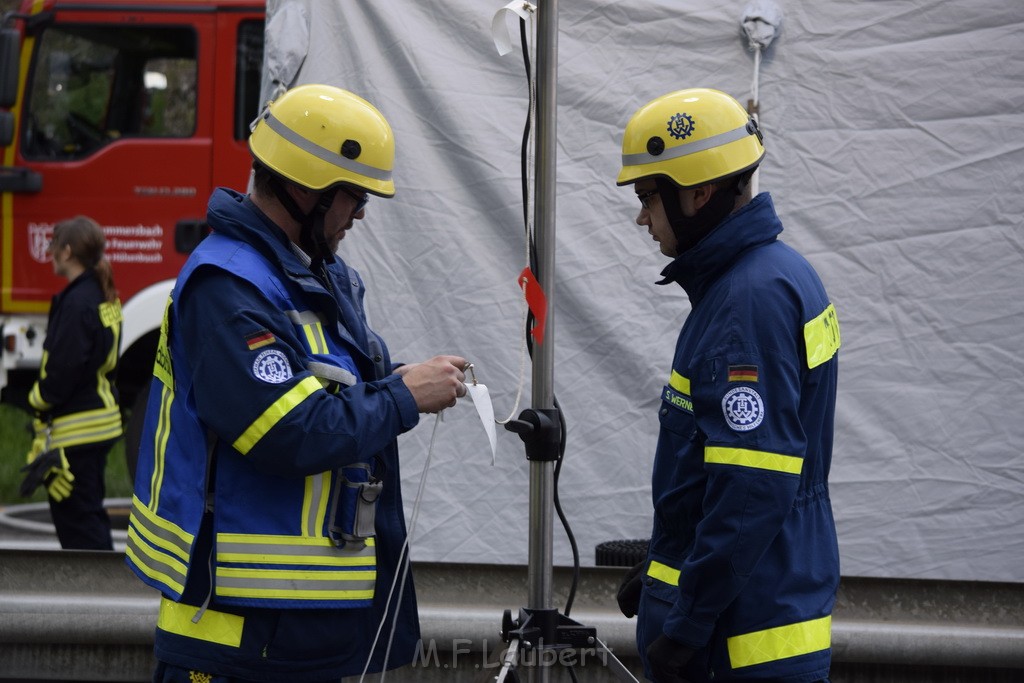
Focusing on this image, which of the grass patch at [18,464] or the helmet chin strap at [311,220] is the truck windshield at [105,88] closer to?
the grass patch at [18,464]

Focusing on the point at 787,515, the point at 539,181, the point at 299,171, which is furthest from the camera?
the point at 539,181

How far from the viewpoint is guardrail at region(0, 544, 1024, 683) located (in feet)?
10.4

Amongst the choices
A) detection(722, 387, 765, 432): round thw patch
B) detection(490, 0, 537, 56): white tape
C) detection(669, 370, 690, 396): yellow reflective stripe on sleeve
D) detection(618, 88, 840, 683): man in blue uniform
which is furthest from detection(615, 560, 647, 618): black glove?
detection(490, 0, 537, 56): white tape

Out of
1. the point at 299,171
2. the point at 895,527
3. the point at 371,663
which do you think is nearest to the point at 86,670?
the point at 371,663

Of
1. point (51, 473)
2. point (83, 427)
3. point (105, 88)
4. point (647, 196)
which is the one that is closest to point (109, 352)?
point (83, 427)

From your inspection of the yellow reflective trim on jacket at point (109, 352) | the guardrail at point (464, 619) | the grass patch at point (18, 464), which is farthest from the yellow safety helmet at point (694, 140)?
the grass patch at point (18, 464)

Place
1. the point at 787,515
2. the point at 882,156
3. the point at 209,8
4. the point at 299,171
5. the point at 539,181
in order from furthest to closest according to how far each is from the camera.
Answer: the point at 209,8, the point at 882,156, the point at 539,181, the point at 299,171, the point at 787,515

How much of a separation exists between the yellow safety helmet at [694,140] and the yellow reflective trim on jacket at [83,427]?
3650 millimetres

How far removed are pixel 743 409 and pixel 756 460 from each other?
0.09 metres

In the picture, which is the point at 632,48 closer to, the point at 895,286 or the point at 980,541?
the point at 895,286

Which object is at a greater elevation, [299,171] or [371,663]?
[299,171]

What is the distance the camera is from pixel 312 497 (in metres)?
2.27

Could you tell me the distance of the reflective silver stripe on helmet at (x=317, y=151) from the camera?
232cm

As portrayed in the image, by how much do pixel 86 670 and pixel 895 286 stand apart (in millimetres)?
2581
